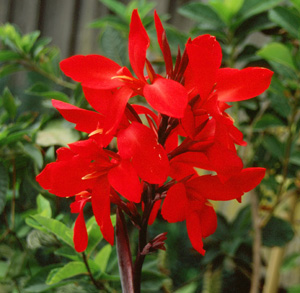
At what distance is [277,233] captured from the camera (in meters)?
0.83

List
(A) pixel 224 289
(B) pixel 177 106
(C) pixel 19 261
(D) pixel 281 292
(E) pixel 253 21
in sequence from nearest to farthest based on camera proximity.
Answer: (B) pixel 177 106 < (C) pixel 19 261 < (E) pixel 253 21 < (A) pixel 224 289 < (D) pixel 281 292

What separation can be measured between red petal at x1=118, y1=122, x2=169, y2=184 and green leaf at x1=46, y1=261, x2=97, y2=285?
248 millimetres

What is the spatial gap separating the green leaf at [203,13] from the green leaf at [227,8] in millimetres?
26

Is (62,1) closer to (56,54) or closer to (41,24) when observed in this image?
(41,24)

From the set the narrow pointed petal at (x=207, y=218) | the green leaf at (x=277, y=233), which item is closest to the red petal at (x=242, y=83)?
the narrow pointed petal at (x=207, y=218)

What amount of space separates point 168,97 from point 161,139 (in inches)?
2.4

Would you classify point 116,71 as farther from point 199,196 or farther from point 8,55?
point 8,55

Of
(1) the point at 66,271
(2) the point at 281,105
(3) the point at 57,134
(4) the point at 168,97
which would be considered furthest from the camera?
(2) the point at 281,105

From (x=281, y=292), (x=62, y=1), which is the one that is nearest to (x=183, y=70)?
(x=281, y=292)

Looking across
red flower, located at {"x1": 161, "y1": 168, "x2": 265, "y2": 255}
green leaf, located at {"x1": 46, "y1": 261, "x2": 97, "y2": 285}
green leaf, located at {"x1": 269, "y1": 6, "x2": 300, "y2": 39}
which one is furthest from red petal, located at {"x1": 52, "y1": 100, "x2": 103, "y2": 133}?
green leaf, located at {"x1": 269, "y1": 6, "x2": 300, "y2": 39}

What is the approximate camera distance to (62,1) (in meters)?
1.48

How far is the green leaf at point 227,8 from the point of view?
787 millimetres

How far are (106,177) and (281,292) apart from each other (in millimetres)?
956

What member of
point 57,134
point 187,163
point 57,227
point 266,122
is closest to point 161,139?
point 187,163
